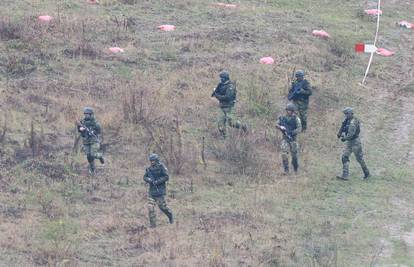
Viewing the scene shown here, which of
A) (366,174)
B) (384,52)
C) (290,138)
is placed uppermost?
(290,138)

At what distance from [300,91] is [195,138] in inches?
96.5

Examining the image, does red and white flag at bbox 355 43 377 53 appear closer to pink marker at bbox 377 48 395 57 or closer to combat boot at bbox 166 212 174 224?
pink marker at bbox 377 48 395 57

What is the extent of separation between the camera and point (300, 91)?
20000 mm

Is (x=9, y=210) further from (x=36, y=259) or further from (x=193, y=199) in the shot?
(x=193, y=199)

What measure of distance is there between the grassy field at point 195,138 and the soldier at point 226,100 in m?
0.31

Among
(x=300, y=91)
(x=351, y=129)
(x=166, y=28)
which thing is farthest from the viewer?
(x=166, y=28)

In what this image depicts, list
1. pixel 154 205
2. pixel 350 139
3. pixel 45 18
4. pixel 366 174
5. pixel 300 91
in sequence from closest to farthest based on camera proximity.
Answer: pixel 154 205, pixel 350 139, pixel 366 174, pixel 300 91, pixel 45 18

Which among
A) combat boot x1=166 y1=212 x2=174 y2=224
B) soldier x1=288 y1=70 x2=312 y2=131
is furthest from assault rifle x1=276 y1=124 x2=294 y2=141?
combat boot x1=166 y1=212 x2=174 y2=224

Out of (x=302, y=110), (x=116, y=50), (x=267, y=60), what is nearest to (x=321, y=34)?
(x=267, y=60)

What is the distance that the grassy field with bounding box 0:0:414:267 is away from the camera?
1498 centimetres

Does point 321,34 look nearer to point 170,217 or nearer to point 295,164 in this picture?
point 295,164

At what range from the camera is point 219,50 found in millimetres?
24422

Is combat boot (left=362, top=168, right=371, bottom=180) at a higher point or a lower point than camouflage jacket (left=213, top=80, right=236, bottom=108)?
lower

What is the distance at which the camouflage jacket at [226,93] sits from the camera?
64.2 ft
